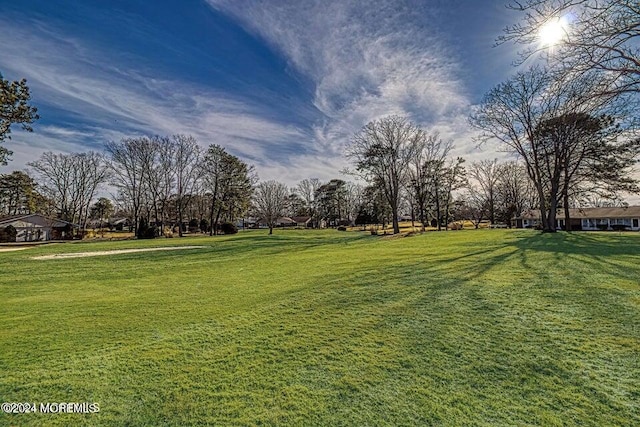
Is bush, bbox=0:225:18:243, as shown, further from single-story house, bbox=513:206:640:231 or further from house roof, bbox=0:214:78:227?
single-story house, bbox=513:206:640:231

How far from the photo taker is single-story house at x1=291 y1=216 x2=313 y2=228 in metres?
77.8

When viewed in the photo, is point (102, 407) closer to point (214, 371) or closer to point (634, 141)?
point (214, 371)

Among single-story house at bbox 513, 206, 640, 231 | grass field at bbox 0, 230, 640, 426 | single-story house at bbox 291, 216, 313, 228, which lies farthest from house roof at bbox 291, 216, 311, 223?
grass field at bbox 0, 230, 640, 426

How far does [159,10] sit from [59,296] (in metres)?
9.31

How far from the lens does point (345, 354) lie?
3174 millimetres

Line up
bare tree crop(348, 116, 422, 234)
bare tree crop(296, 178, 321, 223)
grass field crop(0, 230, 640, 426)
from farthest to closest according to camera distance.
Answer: bare tree crop(296, 178, 321, 223) → bare tree crop(348, 116, 422, 234) → grass field crop(0, 230, 640, 426)

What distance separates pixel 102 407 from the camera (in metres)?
2.44

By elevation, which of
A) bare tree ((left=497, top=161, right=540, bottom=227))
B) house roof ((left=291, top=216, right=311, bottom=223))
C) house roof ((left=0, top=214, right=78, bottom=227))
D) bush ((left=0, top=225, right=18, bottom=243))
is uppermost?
bare tree ((left=497, top=161, right=540, bottom=227))

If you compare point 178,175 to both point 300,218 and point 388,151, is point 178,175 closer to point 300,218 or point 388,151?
point 388,151

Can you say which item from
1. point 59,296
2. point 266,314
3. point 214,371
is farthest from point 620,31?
point 59,296

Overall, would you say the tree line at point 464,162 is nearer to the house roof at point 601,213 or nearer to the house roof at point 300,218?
the house roof at point 601,213

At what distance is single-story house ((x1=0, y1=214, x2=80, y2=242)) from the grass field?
39725 mm

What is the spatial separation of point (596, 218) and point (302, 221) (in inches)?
2323

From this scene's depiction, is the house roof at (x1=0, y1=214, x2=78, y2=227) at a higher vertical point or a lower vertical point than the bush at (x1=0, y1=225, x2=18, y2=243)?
Answer: higher
